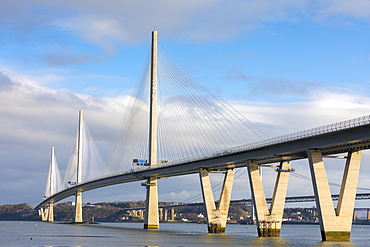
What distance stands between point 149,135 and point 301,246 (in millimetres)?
46068

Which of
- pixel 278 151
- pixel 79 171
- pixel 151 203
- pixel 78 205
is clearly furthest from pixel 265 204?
pixel 78 205

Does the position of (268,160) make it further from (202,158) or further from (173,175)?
(173,175)

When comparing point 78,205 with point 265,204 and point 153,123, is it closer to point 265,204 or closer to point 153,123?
point 153,123

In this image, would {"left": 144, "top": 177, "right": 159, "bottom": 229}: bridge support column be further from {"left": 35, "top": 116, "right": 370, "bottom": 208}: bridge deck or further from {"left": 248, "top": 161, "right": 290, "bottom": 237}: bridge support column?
{"left": 248, "top": 161, "right": 290, "bottom": 237}: bridge support column

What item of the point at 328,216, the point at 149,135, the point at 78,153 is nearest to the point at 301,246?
the point at 328,216

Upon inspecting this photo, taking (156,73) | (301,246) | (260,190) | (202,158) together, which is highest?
(156,73)

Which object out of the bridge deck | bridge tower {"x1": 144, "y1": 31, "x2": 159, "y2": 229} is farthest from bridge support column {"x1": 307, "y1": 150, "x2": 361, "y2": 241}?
bridge tower {"x1": 144, "y1": 31, "x2": 159, "y2": 229}

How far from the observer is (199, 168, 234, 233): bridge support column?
3438 inches

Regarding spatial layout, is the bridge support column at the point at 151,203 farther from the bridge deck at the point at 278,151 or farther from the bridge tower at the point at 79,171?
the bridge tower at the point at 79,171

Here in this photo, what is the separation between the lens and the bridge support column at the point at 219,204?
8731cm

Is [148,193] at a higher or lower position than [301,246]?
higher

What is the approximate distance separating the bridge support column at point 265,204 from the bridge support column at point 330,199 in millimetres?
14811

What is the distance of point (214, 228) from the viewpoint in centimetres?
8812

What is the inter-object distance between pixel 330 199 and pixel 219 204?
98.8 feet
